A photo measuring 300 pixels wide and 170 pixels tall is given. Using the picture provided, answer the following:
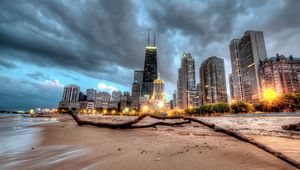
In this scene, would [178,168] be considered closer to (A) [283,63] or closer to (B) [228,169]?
(B) [228,169]

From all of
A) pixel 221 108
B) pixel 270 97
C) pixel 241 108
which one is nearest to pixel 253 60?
pixel 270 97

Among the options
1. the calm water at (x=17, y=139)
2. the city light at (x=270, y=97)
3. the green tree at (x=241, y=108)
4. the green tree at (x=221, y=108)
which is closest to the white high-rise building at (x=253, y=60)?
the city light at (x=270, y=97)

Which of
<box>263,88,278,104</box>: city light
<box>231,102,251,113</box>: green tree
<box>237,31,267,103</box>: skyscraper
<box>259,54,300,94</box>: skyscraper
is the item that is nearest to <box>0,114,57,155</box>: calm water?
<box>263,88,278,104</box>: city light

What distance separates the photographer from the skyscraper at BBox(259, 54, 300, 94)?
157 metres

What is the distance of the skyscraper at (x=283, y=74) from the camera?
157125mm

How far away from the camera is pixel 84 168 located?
7.61 feet

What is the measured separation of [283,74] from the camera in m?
158

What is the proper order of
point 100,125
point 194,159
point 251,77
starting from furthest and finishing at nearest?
point 251,77, point 100,125, point 194,159

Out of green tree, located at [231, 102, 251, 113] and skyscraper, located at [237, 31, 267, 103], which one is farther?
skyscraper, located at [237, 31, 267, 103]

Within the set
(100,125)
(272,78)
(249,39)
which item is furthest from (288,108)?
(249,39)

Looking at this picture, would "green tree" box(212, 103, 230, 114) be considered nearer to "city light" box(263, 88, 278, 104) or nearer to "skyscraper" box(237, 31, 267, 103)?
"city light" box(263, 88, 278, 104)

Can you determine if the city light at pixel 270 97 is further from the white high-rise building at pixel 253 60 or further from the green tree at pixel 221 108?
the white high-rise building at pixel 253 60

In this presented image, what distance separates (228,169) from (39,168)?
10.6 feet

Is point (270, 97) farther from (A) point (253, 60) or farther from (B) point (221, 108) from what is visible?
(A) point (253, 60)
